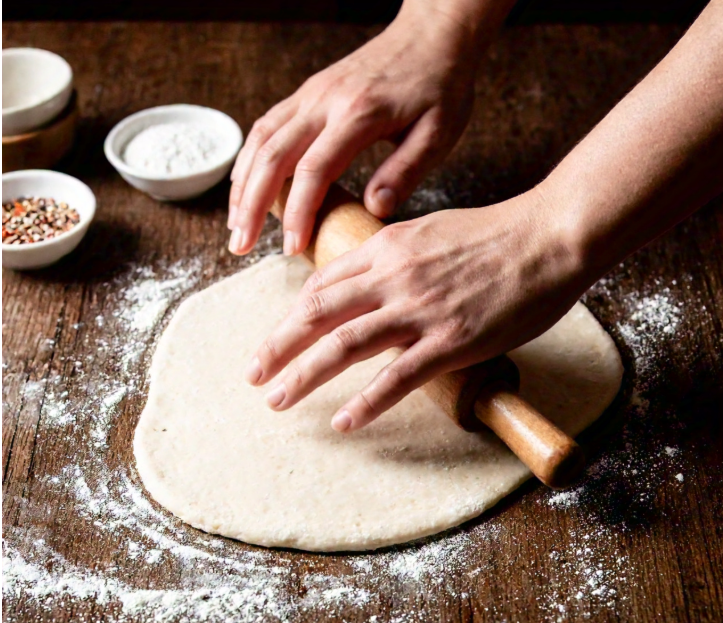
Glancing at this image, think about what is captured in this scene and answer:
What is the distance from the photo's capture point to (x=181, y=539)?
1.48m

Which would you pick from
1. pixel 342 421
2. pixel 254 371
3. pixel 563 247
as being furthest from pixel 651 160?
pixel 254 371

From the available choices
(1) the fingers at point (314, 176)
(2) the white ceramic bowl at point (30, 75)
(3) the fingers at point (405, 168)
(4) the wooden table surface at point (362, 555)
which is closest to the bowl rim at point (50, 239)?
(4) the wooden table surface at point (362, 555)

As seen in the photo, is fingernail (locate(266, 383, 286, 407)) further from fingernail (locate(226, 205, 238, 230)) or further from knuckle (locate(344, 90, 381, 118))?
knuckle (locate(344, 90, 381, 118))

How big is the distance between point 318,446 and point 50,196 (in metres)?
1.03

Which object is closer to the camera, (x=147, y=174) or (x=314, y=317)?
(x=314, y=317)

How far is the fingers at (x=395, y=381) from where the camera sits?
1.38 m

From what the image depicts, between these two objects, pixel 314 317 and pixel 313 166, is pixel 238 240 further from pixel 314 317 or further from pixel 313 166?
pixel 314 317

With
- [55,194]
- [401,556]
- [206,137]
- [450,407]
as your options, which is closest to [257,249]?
[206,137]

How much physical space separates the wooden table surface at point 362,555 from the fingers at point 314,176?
0.31 meters

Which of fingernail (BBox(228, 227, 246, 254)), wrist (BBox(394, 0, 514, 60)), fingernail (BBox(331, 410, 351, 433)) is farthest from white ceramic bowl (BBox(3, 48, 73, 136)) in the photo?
fingernail (BBox(331, 410, 351, 433))

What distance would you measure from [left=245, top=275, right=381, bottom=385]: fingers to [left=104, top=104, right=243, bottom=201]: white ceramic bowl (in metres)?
0.78

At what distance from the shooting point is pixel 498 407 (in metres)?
1.46

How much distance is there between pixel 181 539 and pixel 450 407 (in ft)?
1.80

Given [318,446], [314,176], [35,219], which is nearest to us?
[318,446]
